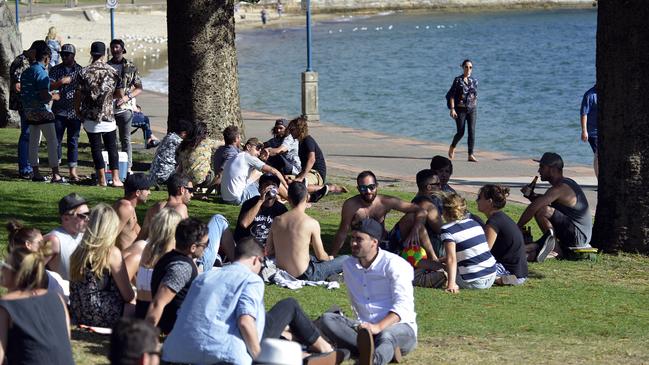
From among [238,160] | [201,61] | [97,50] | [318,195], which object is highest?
[97,50]

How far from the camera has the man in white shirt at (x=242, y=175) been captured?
555 inches

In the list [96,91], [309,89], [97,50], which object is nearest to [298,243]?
[96,91]

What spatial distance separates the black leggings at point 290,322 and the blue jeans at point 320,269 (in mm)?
2550

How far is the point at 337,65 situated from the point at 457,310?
184ft

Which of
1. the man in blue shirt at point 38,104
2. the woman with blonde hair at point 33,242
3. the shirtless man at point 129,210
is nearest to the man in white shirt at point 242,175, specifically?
the man in blue shirt at point 38,104

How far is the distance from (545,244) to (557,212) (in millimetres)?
357

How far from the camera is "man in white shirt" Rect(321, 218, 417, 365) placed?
805 centimetres

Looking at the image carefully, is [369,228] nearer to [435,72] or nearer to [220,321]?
[220,321]

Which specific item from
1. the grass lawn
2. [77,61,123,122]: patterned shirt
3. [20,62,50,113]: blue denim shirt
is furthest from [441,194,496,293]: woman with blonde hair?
[20,62,50,113]: blue denim shirt

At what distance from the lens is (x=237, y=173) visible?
14.2 m

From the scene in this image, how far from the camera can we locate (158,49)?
6875cm

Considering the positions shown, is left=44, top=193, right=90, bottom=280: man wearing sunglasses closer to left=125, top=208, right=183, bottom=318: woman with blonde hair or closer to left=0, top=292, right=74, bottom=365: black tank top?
left=125, top=208, right=183, bottom=318: woman with blonde hair

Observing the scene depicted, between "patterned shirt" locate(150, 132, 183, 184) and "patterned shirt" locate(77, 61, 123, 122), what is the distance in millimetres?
870

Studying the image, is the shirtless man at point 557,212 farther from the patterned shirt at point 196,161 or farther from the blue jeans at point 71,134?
the blue jeans at point 71,134
